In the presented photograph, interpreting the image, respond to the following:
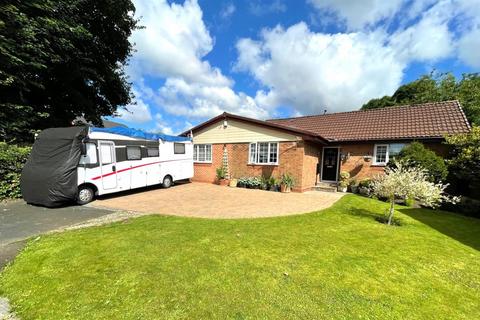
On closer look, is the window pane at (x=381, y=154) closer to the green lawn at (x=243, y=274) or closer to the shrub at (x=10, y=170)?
the green lawn at (x=243, y=274)

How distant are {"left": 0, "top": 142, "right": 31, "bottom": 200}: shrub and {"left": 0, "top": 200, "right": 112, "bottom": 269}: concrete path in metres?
0.63

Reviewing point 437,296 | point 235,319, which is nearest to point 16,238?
point 235,319

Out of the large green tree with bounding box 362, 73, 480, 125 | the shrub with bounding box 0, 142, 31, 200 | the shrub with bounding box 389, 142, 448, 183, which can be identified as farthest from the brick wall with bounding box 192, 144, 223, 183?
the large green tree with bounding box 362, 73, 480, 125

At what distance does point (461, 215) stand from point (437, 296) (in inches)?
311

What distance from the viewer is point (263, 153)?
13.8m

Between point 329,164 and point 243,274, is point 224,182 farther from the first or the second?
point 243,274

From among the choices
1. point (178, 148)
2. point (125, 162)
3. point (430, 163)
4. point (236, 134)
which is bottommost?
point (125, 162)

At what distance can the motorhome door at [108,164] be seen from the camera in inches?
370

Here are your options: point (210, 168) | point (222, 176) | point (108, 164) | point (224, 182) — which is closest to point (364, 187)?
point (224, 182)

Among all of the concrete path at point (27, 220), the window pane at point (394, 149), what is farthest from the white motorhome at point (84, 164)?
the window pane at point (394, 149)

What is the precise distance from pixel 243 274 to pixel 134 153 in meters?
8.95

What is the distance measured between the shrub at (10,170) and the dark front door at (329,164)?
15.5 metres

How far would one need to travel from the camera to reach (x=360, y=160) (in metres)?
13.5

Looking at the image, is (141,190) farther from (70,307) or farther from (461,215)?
(461,215)
